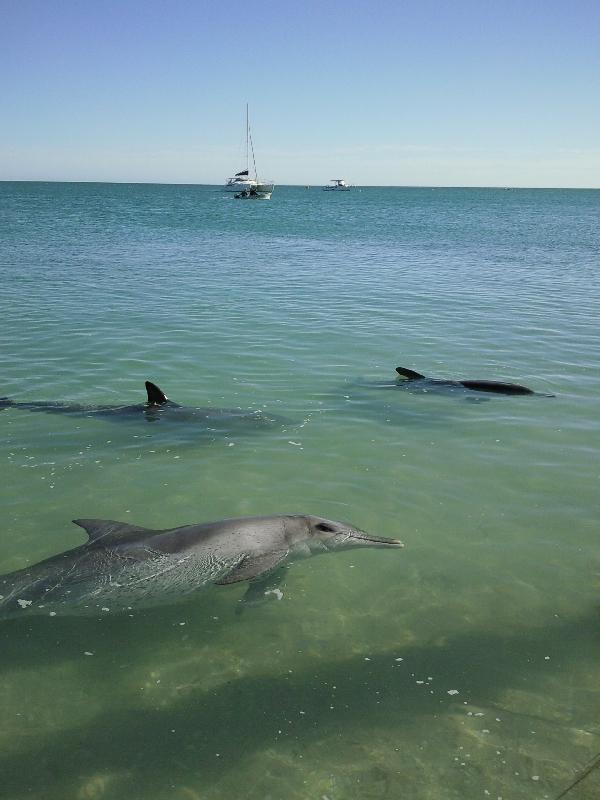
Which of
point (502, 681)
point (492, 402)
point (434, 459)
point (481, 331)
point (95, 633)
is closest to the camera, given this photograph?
point (502, 681)

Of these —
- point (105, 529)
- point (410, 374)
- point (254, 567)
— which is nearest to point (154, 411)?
point (105, 529)

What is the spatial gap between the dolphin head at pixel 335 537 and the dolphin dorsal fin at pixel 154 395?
18.6 ft

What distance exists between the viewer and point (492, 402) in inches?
529

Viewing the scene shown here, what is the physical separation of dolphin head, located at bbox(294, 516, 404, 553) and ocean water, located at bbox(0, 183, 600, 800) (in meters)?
0.14

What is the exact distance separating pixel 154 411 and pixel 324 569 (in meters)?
6.17

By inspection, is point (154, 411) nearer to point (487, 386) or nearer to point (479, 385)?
point (479, 385)

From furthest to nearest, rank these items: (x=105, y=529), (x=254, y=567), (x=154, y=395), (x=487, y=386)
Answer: (x=487, y=386)
(x=154, y=395)
(x=105, y=529)
(x=254, y=567)

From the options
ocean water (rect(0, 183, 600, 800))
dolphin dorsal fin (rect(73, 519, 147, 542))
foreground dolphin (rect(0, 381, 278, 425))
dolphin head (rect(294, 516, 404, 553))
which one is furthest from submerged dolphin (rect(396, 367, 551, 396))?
dolphin dorsal fin (rect(73, 519, 147, 542))

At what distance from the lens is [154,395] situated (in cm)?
1280

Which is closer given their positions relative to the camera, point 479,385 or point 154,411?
point 154,411

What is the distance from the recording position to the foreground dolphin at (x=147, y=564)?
6.68 meters

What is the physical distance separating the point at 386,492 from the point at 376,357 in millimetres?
8228

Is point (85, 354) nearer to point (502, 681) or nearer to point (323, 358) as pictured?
point (323, 358)

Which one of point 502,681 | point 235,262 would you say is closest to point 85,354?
point 502,681
